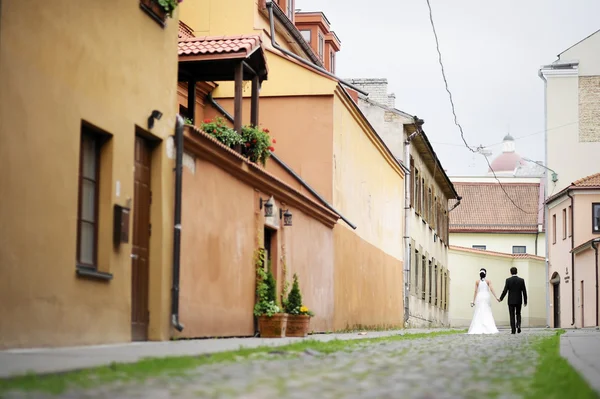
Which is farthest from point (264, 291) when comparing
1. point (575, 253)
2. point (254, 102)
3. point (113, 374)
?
point (575, 253)

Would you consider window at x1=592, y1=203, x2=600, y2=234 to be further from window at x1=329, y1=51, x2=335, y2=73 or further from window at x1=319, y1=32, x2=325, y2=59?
window at x1=319, y1=32, x2=325, y2=59

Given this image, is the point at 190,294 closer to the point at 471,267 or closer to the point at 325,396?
the point at 325,396

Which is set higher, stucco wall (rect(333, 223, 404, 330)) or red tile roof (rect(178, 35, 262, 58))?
red tile roof (rect(178, 35, 262, 58))

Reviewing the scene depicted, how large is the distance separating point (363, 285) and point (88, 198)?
16.7m

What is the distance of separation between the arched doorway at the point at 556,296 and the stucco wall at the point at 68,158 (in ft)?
152

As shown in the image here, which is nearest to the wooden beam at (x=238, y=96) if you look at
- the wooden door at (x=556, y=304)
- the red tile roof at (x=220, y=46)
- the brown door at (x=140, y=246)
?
the red tile roof at (x=220, y=46)

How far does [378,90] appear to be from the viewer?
42750 millimetres

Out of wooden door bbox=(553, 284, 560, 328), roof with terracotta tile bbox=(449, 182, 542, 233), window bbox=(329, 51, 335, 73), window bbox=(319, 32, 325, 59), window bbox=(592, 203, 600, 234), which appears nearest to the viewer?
window bbox=(319, 32, 325, 59)

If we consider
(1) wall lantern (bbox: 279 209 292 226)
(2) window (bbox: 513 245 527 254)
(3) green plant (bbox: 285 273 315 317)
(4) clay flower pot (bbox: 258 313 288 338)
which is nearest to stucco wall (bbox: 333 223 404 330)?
(1) wall lantern (bbox: 279 209 292 226)

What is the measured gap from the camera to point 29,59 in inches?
399

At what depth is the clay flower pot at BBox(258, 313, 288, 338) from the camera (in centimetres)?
1662

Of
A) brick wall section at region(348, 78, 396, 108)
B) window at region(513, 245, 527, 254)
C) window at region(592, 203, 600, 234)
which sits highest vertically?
brick wall section at region(348, 78, 396, 108)

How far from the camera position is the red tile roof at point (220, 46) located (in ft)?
60.8

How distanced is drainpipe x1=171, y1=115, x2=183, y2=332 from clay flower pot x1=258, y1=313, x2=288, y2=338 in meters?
3.37
